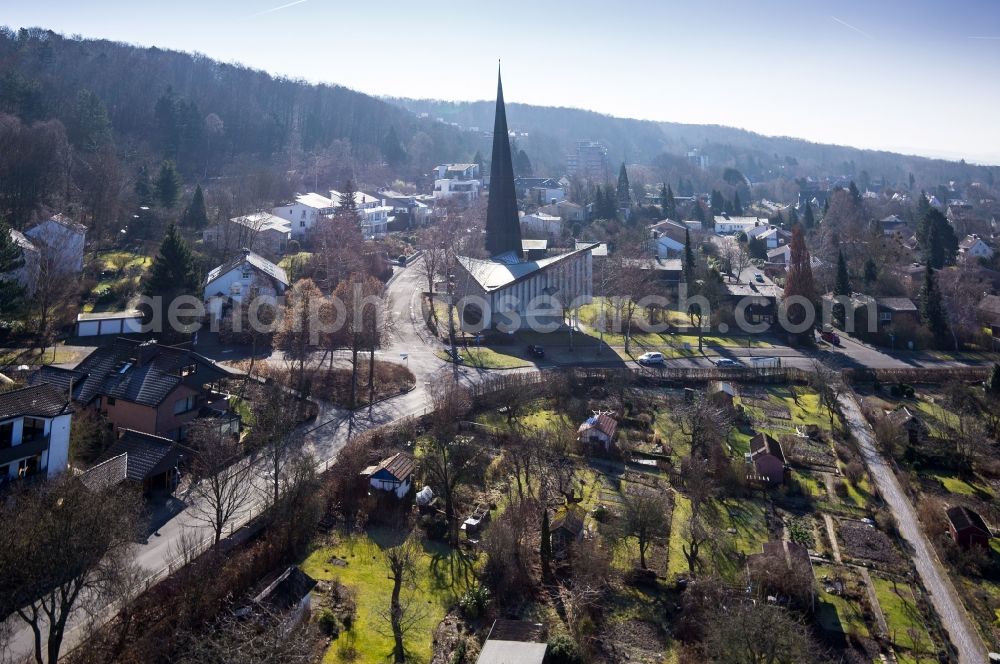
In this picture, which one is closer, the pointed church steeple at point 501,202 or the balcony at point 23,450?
the balcony at point 23,450

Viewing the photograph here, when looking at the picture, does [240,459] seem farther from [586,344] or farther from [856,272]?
[856,272]

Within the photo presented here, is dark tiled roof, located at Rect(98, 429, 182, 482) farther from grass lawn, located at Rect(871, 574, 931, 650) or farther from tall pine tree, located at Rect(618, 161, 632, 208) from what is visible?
tall pine tree, located at Rect(618, 161, 632, 208)

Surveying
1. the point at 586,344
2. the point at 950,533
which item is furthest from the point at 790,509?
the point at 586,344

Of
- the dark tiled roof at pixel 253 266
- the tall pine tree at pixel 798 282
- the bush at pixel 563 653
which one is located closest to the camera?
the bush at pixel 563 653

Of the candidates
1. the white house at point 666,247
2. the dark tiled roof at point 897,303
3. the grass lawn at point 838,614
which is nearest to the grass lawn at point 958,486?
the grass lawn at point 838,614

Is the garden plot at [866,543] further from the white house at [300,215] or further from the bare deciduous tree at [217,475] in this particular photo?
the white house at [300,215]

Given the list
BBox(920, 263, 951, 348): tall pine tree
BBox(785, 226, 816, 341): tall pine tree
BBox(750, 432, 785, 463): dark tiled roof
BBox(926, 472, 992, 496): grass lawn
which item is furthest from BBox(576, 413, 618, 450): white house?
BBox(920, 263, 951, 348): tall pine tree
